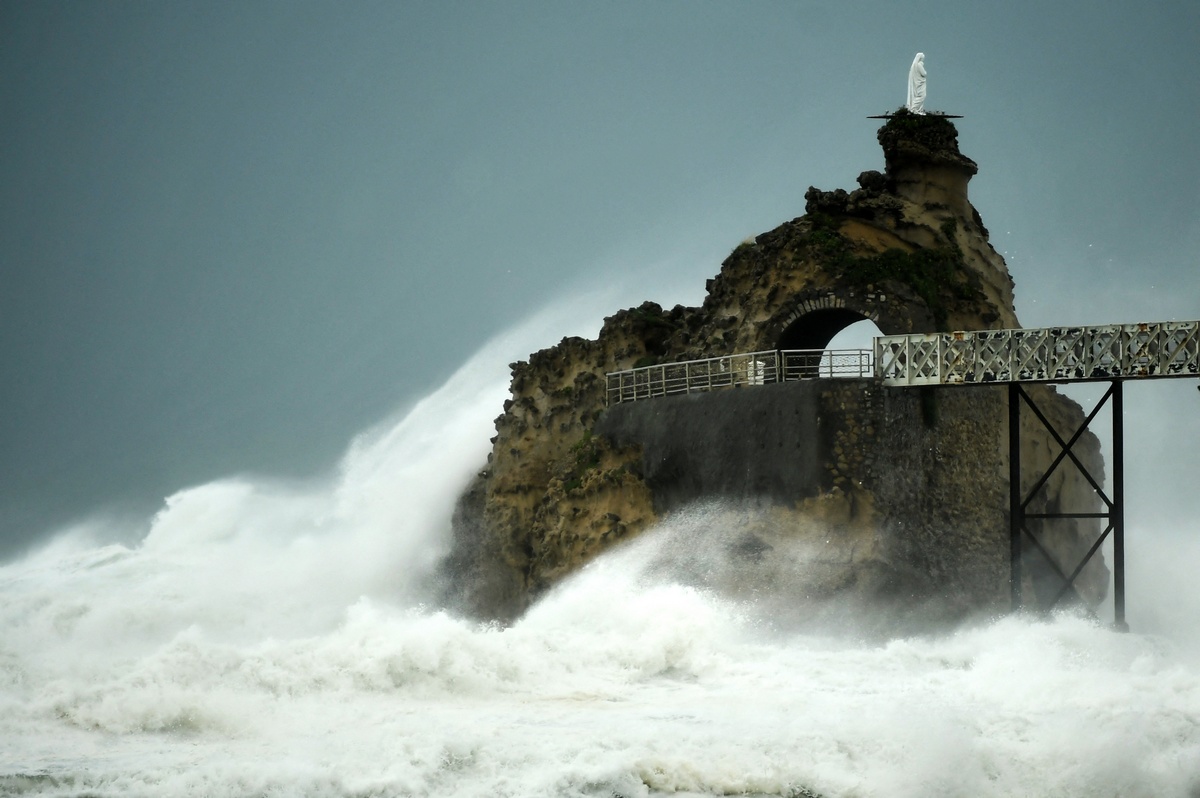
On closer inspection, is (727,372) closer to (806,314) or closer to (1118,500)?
(806,314)

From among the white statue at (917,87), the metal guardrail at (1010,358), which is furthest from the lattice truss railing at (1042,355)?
the white statue at (917,87)

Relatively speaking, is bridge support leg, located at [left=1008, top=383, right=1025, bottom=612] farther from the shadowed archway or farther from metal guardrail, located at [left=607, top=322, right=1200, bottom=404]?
the shadowed archway

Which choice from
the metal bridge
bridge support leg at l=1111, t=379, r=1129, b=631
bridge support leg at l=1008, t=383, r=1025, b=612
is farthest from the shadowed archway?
bridge support leg at l=1111, t=379, r=1129, b=631

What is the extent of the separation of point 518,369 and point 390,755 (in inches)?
704

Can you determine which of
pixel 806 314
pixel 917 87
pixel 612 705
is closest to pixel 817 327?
pixel 806 314

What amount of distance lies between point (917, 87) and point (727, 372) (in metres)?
8.09

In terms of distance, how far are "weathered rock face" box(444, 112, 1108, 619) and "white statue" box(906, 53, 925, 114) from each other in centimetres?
51

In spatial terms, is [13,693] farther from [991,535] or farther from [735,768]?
[991,535]

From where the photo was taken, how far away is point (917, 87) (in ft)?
113

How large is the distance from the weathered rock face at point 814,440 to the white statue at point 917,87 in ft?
1.68

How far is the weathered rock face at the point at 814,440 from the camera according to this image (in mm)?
28984

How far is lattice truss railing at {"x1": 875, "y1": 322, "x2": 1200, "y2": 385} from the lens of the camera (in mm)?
26406

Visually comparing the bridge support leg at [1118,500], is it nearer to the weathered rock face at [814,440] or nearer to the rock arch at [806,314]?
the weathered rock face at [814,440]

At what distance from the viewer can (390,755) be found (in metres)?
20.1
